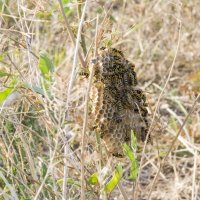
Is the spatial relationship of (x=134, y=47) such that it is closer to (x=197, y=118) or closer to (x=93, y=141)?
(x=197, y=118)

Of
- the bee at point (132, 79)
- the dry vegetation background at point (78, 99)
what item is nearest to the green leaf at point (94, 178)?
the dry vegetation background at point (78, 99)

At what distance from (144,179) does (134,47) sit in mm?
1133

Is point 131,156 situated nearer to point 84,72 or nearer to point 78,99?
point 84,72

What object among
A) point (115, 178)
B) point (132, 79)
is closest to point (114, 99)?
point (132, 79)

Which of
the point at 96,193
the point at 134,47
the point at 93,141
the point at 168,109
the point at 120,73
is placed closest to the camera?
the point at 120,73

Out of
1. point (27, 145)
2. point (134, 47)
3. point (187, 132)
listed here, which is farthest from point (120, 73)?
point (134, 47)

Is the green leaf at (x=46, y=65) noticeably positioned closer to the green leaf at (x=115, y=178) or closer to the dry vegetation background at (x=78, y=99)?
the dry vegetation background at (x=78, y=99)

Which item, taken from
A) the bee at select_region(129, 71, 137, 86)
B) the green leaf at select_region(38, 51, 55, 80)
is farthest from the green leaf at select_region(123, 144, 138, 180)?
the green leaf at select_region(38, 51, 55, 80)

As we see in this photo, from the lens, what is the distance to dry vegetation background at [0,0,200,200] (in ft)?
4.85

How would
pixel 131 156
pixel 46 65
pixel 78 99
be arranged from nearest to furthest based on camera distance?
pixel 131 156 < pixel 46 65 < pixel 78 99

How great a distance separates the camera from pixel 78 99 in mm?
2018

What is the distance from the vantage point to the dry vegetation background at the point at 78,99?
1.48 m

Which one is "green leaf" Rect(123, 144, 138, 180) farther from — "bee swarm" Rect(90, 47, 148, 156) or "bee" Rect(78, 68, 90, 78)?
"bee" Rect(78, 68, 90, 78)

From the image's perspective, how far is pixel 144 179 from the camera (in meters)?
2.63
